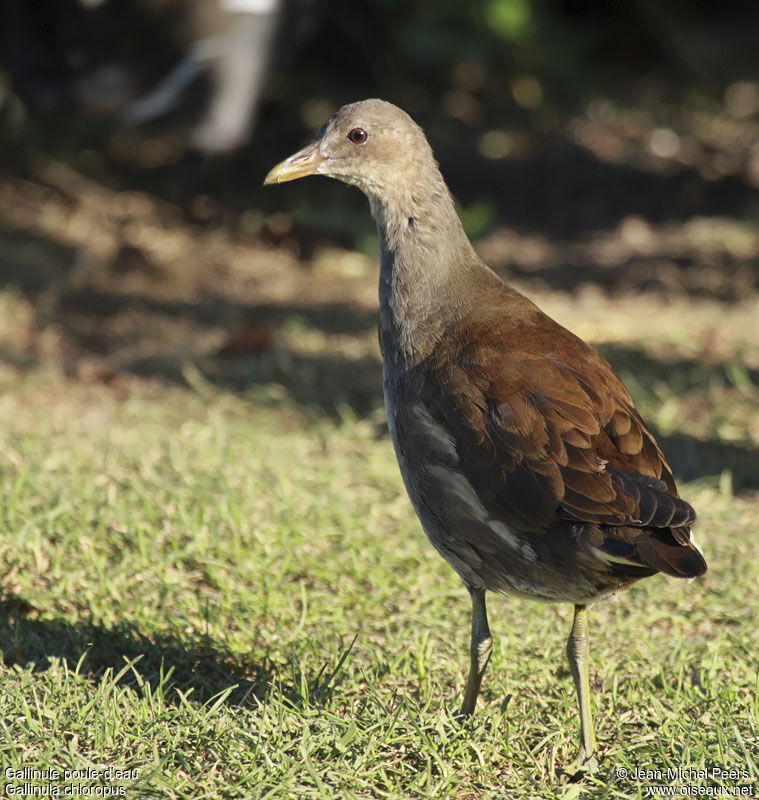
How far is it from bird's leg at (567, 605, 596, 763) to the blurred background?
1.77 meters

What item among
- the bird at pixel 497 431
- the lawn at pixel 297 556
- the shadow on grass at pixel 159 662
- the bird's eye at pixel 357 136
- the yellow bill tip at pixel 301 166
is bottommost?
the shadow on grass at pixel 159 662

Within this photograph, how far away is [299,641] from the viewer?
333cm

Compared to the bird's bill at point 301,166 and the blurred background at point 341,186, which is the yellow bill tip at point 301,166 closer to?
the bird's bill at point 301,166

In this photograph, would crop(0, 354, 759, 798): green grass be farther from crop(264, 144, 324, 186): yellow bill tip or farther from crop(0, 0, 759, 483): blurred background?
crop(264, 144, 324, 186): yellow bill tip

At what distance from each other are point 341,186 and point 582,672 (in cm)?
634

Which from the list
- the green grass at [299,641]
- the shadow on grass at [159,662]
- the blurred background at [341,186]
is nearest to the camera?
the green grass at [299,641]

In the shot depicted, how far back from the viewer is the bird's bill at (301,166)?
332 cm

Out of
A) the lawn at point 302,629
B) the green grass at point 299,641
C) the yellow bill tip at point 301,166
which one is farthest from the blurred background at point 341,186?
the yellow bill tip at point 301,166

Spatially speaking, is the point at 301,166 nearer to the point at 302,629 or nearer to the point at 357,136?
the point at 357,136

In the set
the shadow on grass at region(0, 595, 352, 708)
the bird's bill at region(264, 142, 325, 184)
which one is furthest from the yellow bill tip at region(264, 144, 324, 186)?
→ the shadow on grass at region(0, 595, 352, 708)

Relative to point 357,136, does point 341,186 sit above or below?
A: below

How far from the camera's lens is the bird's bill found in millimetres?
3324

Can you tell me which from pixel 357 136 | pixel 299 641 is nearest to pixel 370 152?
pixel 357 136

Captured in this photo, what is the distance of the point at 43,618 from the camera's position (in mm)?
3371
